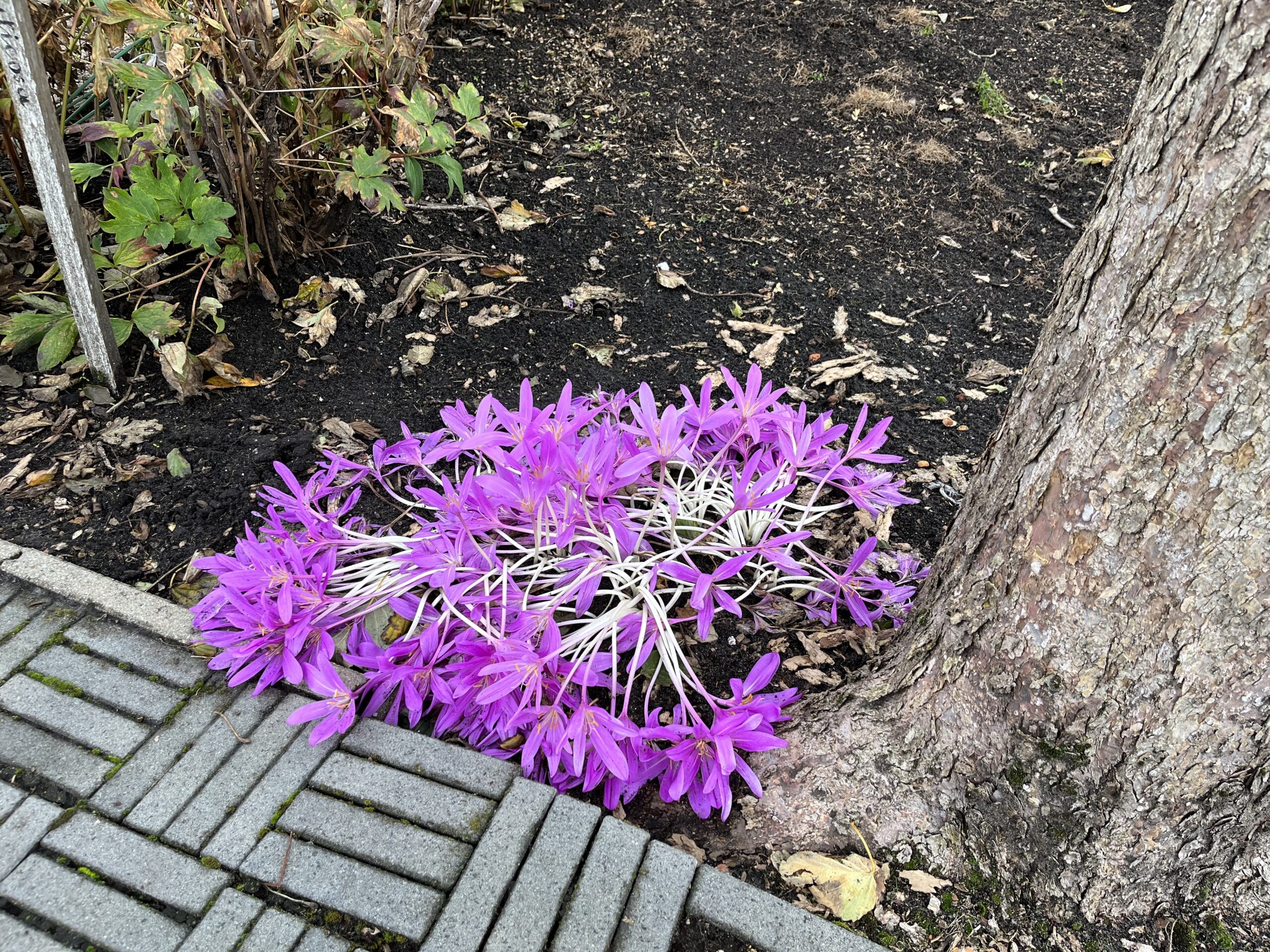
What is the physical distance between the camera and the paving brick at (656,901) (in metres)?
1.57

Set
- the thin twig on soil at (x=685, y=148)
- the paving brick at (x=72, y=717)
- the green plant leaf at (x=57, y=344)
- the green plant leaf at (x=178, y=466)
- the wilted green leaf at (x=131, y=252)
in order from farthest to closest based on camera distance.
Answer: the thin twig on soil at (x=685, y=148), the green plant leaf at (x=57, y=344), the wilted green leaf at (x=131, y=252), the green plant leaf at (x=178, y=466), the paving brick at (x=72, y=717)

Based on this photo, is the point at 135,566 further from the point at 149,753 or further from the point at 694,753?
the point at 694,753

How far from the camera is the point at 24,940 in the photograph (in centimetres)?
156

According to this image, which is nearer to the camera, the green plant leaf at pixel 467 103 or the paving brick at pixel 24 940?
the paving brick at pixel 24 940

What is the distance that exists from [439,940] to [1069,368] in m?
1.43

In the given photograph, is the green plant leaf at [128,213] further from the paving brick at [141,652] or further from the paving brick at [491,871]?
the paving brick at [491,871]

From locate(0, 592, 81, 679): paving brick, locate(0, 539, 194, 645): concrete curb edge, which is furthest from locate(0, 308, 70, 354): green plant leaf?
locate(0, 592, 81, 679): paving brick

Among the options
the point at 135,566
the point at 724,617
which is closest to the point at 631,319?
the point at 724,617

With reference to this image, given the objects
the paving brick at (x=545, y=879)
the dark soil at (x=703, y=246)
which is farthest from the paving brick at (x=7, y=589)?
the paving brick at (x=545, y=879)

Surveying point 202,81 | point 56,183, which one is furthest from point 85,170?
point 202,81

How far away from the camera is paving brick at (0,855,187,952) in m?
1.57

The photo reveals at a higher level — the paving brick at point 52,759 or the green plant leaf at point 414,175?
the green plant leaf at point 414,175

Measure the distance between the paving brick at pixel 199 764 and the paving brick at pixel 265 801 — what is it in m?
0.11

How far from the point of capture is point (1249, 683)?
51.9 inches
